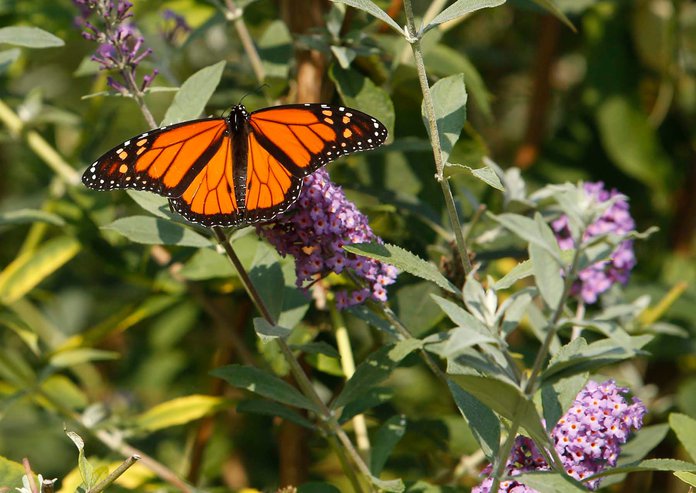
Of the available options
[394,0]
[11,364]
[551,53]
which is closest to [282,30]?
[394,0]

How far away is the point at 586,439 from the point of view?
1656 millimetres

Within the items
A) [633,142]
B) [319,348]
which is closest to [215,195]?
[319,348]

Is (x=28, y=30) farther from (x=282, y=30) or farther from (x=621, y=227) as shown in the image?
(x=621, y=227)

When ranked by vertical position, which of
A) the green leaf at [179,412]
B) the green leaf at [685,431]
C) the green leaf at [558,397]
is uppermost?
the green leaf at [558,397]

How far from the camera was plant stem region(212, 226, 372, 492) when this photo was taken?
1.73 meters

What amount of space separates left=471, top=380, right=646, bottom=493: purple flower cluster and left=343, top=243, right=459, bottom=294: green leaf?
337 mm

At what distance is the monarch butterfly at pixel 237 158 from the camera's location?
5.95 feet

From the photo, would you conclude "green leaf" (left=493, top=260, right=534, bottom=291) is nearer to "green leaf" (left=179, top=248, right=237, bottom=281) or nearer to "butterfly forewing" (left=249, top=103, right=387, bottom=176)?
"butterfly forewing" (left=249, top=103, right=387, bottom=176)

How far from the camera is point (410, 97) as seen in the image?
2564 mm

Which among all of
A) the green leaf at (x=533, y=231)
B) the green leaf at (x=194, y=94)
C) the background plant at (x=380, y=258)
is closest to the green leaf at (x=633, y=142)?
the background plant at (x=380, y=258)

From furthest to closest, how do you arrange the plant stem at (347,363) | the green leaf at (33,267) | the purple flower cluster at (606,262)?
the green leaf at (33,267), the purple flower cluster at (606,262), the plant stem at (347,363)

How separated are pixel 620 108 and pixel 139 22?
1.79 metres

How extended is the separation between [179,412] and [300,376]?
763 mm

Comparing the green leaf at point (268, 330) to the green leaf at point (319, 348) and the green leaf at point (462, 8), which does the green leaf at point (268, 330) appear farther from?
the green leaf at point (462, 8)
